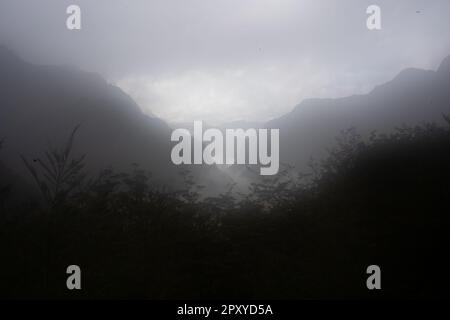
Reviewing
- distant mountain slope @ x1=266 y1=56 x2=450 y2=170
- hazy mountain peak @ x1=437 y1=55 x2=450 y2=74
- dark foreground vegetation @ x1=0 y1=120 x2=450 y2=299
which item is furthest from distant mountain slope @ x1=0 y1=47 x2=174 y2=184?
hazy mountain peak @ x1=437 y1=55 x2=450 y2=74

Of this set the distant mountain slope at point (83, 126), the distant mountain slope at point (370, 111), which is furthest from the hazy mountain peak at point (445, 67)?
the distant mountain slope at point (83, 126)

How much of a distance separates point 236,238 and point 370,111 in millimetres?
4165

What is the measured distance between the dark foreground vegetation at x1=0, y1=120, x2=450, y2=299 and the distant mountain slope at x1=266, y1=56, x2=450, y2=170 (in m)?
1.39

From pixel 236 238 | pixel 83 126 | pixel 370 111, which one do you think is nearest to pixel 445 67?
pixel 370 111

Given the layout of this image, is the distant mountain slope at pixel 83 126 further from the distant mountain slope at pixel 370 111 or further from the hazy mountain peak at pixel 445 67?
the hazy mountain peak at pixel 445 67

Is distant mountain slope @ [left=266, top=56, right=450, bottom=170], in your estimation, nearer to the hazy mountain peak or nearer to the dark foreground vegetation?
the hazy mountain peak

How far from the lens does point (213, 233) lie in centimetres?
460

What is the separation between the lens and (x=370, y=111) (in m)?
6.81

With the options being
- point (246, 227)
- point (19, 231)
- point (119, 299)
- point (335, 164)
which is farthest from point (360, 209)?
point (19, 231)

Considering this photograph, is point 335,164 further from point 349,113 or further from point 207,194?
point 207,194

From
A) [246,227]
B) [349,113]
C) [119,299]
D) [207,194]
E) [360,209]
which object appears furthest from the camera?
[349,113]

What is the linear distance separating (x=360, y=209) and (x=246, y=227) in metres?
1.82

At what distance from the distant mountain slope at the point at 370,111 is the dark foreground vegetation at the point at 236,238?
1389 mm

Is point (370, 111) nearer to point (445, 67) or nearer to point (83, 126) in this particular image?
point (445, 67)
